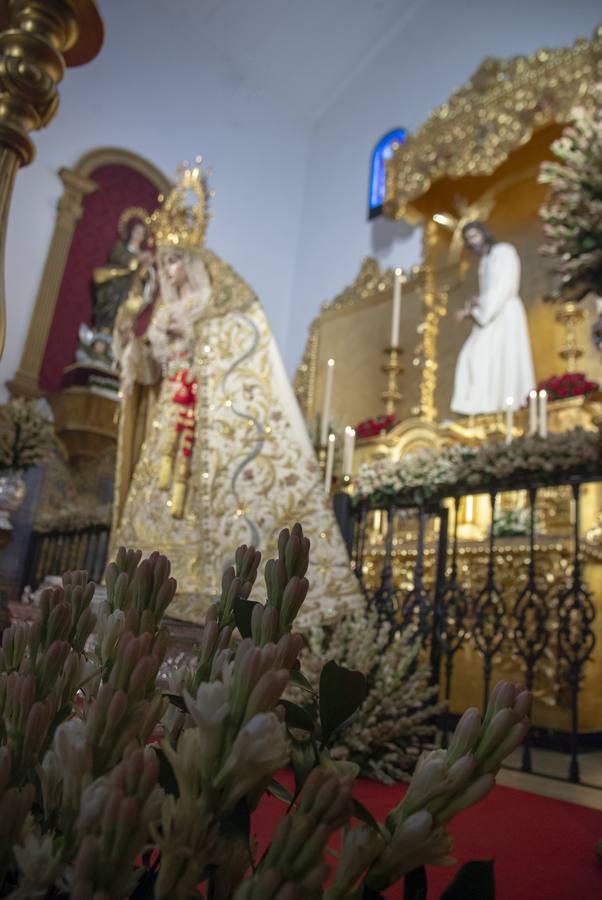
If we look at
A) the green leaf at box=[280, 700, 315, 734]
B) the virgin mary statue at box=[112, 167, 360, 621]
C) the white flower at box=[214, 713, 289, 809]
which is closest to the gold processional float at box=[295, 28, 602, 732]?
the virgin mary statue at box=[112, 167, 360, 621]

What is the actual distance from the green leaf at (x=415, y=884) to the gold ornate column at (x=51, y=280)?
312 inches

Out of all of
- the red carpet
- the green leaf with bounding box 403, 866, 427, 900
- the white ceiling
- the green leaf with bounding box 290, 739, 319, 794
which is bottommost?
the red carpet

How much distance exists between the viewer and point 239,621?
49 centimetres

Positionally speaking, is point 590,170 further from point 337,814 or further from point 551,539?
point 337,814

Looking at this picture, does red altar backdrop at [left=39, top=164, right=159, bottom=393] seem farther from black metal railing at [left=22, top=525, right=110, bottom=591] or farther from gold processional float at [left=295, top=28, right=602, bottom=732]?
gold processional float at [left=295, top=28, right=602, bottom=732]

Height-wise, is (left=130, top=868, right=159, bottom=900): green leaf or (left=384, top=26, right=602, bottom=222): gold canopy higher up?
(left=384, top=26, right=602, bottom=222): gold canopy

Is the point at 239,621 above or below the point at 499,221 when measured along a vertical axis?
below

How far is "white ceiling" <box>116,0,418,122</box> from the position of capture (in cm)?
1021

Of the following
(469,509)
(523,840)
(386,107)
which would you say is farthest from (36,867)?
(386,107)

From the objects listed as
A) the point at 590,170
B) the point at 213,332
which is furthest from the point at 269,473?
the point at 590,170

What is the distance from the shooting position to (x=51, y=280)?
814cm

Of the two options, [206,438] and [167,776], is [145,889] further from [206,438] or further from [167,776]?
[206,438]

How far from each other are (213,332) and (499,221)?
5196mm

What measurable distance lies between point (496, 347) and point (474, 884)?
6832 millimetres
